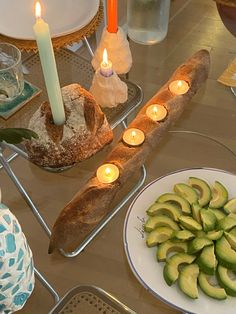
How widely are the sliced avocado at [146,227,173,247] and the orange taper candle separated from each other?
442 millimetres

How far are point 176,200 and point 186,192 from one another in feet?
0.09

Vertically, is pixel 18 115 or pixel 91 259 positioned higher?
pixel 18 115

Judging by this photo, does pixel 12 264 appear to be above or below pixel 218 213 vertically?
above

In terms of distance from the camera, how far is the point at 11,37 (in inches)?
41.1

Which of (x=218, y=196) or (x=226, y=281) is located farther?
(x=218, y=196)

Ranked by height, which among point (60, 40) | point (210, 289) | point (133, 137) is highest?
point (60, 40)

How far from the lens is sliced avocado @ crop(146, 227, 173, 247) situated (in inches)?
34.7

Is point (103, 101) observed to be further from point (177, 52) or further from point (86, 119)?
point (177, 52)

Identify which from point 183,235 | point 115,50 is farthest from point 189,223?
point 115,50

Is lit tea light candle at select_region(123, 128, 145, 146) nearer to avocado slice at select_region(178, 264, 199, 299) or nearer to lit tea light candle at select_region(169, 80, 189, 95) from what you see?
lit tea light candle at select_region(169, 80, 189, 95)

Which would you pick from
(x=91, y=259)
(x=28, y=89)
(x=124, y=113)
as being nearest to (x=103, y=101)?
(x=124, y=113)

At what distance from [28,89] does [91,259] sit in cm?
36

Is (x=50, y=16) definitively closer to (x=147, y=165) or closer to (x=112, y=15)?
(x=112, y=15)

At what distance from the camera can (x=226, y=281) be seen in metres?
0.83
